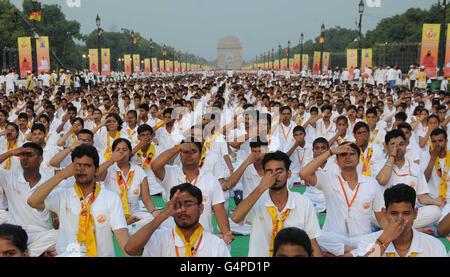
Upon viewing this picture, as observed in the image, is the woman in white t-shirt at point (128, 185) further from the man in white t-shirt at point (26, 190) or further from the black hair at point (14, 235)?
the black hair at point (14, 235)

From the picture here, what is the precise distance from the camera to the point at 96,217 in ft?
14.0

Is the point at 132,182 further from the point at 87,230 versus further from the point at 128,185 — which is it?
the point at 87,230

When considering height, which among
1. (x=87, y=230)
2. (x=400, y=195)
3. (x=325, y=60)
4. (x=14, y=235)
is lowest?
(x=87, y=230)

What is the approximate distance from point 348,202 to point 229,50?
175298mm

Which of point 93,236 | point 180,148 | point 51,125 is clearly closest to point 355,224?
point 180,148

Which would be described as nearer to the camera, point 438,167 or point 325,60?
point 438,167

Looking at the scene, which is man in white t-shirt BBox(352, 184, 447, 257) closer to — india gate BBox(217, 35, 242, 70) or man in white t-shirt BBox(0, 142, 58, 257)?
man in white t-shirt BBox(0, 142, 58, 257)

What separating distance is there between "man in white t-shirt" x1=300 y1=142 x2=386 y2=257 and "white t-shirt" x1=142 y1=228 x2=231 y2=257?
1.61m

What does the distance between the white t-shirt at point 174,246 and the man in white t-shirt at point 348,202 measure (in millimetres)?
1608

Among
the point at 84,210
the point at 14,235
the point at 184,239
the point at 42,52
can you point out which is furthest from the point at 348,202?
the point at 42,52

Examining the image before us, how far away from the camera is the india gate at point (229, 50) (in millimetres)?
174500

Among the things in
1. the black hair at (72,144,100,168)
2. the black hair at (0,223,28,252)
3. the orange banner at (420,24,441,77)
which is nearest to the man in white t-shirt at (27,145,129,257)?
the black hair at (72,144,100,168)

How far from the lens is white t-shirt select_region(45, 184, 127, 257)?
4270mm
